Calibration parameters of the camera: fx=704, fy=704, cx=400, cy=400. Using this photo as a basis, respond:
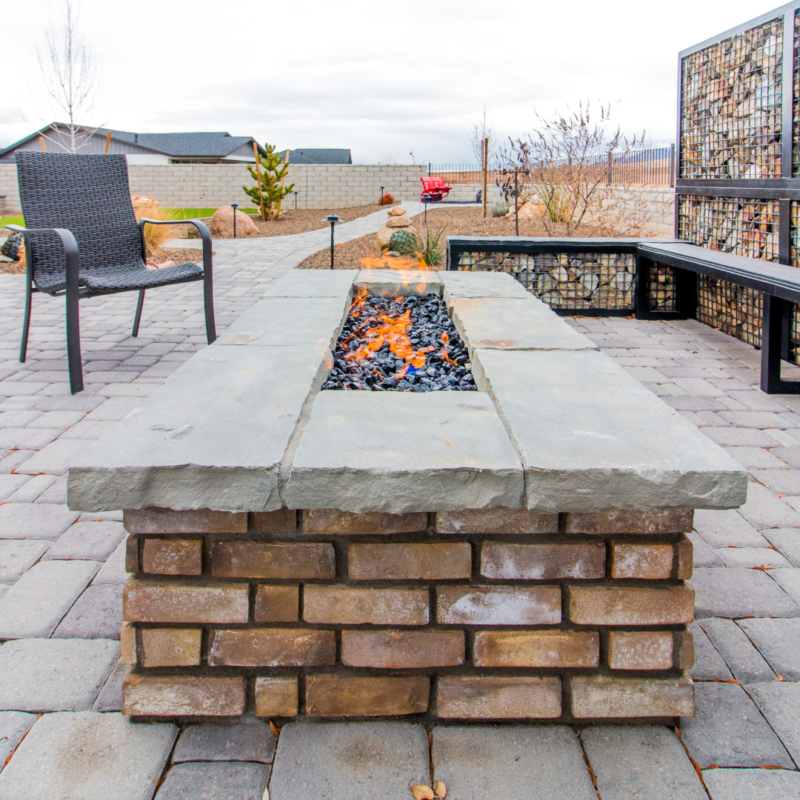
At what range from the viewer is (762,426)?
294cm

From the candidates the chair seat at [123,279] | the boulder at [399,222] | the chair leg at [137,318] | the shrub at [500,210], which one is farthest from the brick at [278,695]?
the shrub at [500,210]

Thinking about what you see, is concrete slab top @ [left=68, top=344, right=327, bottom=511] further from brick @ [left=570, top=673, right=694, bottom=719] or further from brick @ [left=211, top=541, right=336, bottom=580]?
brick @ [left=570, top=673, right=694, bottom=719]

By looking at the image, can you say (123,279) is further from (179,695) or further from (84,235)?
(179,695)

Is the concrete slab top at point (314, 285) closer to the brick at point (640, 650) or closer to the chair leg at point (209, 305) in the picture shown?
the chair leg at point (209, 305)

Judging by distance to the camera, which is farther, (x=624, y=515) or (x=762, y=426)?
(x=762, y=426)

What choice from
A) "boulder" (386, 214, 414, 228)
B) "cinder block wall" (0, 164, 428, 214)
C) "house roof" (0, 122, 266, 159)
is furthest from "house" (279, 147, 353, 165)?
"boulder" (386, 214, 414, 228)

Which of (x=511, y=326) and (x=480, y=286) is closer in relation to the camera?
(x=511, y=326)

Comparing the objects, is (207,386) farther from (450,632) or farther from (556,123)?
(556,123)

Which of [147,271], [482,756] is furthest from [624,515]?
[147,271]

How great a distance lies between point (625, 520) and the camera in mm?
1221

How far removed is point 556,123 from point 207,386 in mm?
7213

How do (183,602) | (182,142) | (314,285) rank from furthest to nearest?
(182,142), (314,285), (183,602)

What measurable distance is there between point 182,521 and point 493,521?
0.54m

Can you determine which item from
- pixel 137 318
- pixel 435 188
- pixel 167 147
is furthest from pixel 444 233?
pixel 167 147
